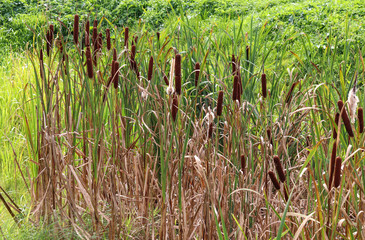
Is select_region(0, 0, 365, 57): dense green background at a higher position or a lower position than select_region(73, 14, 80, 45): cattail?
lower

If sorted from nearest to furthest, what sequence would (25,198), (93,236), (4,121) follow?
(93,236)
(25,198)
(4,121)

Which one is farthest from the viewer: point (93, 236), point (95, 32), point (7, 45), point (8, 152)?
point (7, 45)

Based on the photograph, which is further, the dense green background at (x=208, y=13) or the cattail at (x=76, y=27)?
the dense green background at (x=208, y=13)

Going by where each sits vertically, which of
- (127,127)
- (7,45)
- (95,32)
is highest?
(95,32)

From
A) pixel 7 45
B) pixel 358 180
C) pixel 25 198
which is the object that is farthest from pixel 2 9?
pixel 358 180

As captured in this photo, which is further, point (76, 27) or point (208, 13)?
point (208, 13)

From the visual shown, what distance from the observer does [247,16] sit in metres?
8.16

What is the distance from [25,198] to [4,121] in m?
1.14

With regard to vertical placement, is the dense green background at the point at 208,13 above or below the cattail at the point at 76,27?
below

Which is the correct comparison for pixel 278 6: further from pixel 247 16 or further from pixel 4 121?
pixel 4 121

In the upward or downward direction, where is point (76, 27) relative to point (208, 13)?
upward

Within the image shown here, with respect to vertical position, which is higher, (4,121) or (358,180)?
(358,180)

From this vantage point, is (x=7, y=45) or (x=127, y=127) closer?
(x=127, y=127)

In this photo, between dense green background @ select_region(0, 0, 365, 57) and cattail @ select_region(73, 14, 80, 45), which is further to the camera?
dense green background @ select_region(0, 0, 365, 57)
